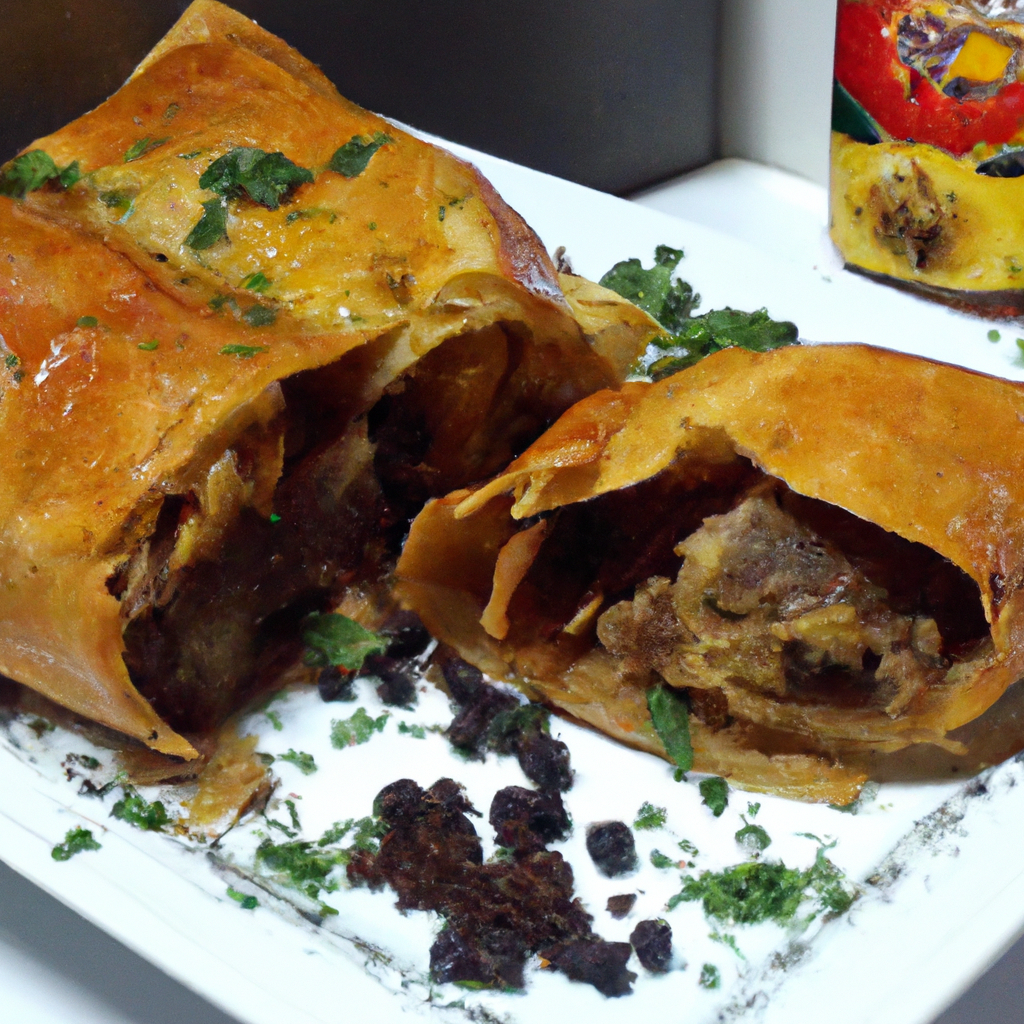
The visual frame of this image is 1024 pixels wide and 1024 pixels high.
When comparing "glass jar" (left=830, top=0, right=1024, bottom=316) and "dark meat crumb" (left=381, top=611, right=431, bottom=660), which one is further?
"glass jar" (left=830, top=0, right=1024, bottom=316)

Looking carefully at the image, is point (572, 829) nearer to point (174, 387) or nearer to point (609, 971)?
point (609, 971)

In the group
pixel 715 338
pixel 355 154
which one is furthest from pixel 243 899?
pixel 715 338

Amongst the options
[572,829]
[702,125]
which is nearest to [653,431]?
[572,829]

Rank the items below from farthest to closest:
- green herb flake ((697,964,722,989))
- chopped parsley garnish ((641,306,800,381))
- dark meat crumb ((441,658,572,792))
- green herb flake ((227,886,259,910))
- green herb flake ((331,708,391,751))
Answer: chopped parsley garnish ((641,306,800,381)), green herb flake ((331,708,391,751)), dark meat crumb ((441,658,572,792)), green herb flake ((227,886,259,910)), green herb flake ((697,964,722,989))

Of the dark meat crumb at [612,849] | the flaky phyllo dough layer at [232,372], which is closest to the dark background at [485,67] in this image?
the flaky phyllo dough layer at [232,372]

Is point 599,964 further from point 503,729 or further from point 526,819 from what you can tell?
point 503,729

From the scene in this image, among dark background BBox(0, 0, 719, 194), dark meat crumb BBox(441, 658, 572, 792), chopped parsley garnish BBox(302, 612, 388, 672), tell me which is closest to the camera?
dark meat crumb BBox(441, 658, 572, 792)

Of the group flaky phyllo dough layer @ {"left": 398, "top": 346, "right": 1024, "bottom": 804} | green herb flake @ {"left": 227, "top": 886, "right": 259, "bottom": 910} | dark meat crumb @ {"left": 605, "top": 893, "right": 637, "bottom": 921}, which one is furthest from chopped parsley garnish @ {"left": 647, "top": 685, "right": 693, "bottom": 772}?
green herb flake @ {"left": 227, "top": 886, "right": 259, "bottom": 910}

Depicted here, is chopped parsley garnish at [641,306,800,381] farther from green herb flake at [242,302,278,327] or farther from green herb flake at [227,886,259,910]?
green herb flake at [227,886,259,910]
